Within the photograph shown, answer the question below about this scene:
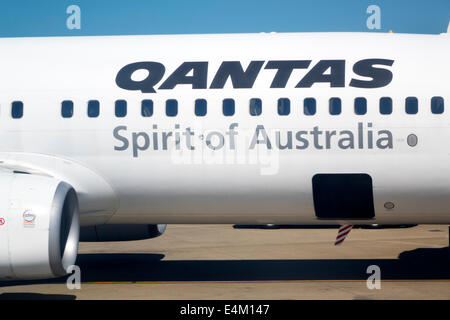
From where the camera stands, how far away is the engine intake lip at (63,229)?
9.35 meters

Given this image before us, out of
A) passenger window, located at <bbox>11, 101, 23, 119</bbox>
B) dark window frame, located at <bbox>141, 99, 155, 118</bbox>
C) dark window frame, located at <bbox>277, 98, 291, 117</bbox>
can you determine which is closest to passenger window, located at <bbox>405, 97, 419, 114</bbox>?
dark window frame, located at <bbox>277, 98, 291, 117</bbox>

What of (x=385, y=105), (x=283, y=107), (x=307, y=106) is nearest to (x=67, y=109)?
(x=283, y=107)

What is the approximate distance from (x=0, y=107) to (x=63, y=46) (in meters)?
1.62

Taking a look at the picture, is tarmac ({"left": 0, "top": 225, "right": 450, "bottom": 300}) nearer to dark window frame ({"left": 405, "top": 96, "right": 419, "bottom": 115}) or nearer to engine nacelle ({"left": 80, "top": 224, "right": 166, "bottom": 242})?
engine nacelle ({"left": 80, "top": 224, "right": 166, "bottom": 242})

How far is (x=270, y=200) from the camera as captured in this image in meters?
10.9

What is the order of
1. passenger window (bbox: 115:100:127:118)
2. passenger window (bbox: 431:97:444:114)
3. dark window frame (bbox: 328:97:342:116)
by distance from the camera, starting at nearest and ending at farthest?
passenger window (bbox: 431:97:444:114)
dark window frame (bbox: 328:97:342:116)
passenger window (bbox: 115:100:127:118)

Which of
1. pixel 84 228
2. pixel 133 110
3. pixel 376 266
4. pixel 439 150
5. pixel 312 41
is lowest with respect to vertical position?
pixel 376 266

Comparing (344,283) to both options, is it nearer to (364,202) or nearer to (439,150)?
(364,202)

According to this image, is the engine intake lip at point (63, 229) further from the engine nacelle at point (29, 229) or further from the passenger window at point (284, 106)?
the passenger window at point (284, 106)

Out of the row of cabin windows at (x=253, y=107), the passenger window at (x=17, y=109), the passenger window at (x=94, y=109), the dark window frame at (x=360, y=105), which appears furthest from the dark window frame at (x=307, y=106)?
the passenger window at (x=17, y=109)

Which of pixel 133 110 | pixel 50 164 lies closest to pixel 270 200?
pixel 133 110

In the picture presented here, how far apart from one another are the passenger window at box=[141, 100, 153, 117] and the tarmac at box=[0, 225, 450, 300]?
3141mm

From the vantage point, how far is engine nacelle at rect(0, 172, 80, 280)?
30.1 ft

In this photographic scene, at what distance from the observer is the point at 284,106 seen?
1073 centimetres
